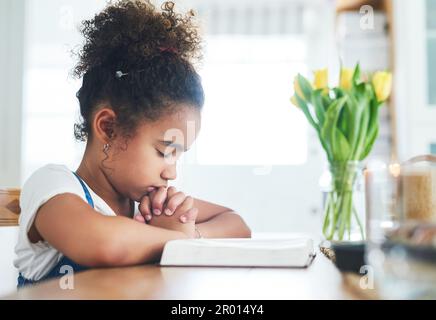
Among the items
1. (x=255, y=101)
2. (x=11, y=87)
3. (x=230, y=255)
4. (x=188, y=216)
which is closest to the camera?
(x=230, y=255)

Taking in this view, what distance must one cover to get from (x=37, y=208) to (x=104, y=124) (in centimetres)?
25

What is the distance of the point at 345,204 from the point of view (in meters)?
0.71

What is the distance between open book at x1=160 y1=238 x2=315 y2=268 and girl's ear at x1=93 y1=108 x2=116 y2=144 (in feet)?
1.05

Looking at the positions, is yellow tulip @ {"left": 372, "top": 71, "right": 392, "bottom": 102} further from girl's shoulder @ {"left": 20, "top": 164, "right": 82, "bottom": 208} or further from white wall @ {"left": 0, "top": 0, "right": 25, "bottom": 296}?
white wall @ {"left": 0, "top": 0, "right": 25, "bottom": 296}

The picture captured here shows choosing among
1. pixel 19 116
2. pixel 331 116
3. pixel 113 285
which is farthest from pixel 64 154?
pixel 113 285

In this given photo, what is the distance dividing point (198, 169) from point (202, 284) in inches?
53.3

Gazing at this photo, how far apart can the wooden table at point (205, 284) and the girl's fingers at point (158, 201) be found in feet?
0.62

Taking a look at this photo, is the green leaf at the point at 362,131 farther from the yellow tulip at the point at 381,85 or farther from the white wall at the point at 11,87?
the white wall at the point at 11,87

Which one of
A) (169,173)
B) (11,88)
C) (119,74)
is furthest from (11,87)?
(169,173)

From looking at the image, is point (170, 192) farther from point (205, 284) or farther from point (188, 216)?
point (205, 284)

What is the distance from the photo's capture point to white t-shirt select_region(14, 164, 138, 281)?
0.58 meters

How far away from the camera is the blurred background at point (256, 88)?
3.27 ft

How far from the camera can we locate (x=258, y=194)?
94.7 inches

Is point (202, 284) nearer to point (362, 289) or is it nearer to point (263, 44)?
point (362, 289)
